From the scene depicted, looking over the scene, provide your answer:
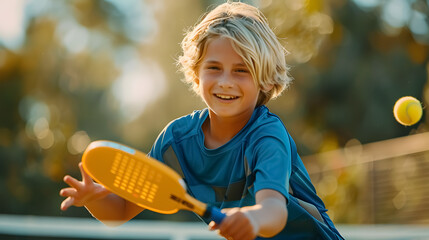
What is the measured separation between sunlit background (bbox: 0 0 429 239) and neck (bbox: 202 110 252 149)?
819cm

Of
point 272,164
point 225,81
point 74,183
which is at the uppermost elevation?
point 225,81

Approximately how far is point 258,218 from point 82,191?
99 cm

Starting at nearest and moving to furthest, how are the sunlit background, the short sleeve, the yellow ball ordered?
the short sleeve
the yellow ball
the sunlit background

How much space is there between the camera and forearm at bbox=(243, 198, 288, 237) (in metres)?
2.32

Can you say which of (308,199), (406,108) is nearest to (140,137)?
(406,108)

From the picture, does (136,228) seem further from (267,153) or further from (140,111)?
(140,111)

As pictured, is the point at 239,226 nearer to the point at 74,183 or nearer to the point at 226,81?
the point at 226,81

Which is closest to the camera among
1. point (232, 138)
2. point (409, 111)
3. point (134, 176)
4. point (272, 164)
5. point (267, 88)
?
point (272, 164)

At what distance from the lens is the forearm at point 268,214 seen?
7.61 feet

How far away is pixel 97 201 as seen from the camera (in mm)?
3053

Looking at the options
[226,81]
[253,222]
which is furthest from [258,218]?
[226,81]

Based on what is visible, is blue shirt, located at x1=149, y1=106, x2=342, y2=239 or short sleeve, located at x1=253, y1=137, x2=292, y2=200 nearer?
short sleeve, located at x1=253, y1=137, x2=292, y2=200

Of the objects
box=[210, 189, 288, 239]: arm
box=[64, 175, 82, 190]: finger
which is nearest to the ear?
box=[210, 189, 288, 239]: arm

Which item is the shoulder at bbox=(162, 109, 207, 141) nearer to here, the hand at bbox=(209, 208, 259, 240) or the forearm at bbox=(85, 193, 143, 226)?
the forearm at bbox=(85, 193, 143, 226)
